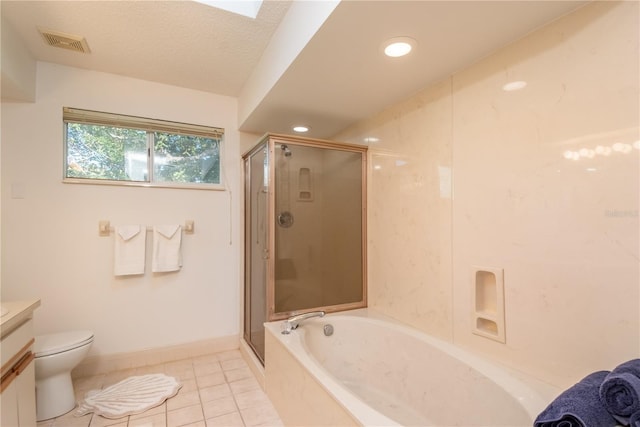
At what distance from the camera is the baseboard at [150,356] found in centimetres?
244

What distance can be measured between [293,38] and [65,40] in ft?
5.23

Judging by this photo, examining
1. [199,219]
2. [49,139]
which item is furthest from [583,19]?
[49,139]

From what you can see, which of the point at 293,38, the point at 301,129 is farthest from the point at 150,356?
the point at 293,38

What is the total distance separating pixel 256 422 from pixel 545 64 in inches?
95.9

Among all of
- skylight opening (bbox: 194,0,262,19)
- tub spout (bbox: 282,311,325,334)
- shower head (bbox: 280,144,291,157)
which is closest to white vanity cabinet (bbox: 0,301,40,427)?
tub spout (bbox: 282,311,325,334)

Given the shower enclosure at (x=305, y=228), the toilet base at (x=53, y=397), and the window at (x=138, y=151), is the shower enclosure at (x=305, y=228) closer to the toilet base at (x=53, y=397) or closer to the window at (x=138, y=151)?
the window at (x=138, y=151)

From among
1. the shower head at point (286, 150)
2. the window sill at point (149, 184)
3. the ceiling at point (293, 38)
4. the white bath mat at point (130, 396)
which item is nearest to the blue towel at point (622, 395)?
the ceiling at point (293, 38)

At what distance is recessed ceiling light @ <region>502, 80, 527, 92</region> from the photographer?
1455mm

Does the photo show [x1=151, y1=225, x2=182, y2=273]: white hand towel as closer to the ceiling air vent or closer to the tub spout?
the tub spout

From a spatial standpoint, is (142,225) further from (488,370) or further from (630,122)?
(630,122)

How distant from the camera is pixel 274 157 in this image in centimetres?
236

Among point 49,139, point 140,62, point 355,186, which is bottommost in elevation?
point 355,186

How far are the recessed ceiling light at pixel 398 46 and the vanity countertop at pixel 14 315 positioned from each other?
87.4 inches

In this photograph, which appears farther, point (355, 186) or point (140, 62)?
point (355, 186)
